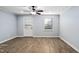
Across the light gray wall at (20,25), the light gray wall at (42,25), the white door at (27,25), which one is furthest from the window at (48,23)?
the light gray wall at (20,25)

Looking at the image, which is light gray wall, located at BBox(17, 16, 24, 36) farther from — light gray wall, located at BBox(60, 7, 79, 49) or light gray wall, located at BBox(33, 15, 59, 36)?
light gray wall, located at BBox(60, 7, 79, 49)

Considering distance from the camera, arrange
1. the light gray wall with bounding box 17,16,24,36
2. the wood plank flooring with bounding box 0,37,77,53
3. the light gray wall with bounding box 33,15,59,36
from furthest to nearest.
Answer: the light gray wall with bounding box 17,16,24,36 → the light gray wall with bounding box 33,15,59,36 → the wood plank flooring with bounding box 0,37,77,53

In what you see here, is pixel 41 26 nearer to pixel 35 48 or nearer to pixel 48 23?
pixel 48 23

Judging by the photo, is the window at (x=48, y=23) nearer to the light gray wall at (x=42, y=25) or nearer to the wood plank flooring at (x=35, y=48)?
the light gray wall at (x=42, y=25)

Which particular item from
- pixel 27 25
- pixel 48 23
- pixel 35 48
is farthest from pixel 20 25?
pixel 35 48

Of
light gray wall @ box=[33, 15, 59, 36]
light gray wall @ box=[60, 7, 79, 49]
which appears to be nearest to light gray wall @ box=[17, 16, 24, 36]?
light gray wall @ box=[33, 15, 59, 36]

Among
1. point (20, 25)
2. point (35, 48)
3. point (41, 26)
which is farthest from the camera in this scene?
point (20, 25)
